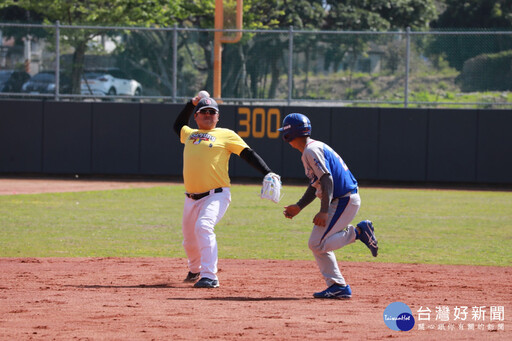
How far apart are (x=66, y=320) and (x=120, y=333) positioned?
67cm

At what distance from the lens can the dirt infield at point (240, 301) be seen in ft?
17.9

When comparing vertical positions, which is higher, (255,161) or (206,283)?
(255,161)

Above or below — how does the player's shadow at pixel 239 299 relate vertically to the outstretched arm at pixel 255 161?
below

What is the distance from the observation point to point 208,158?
7.62 meters

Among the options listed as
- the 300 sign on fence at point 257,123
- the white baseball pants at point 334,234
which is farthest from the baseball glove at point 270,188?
the 300 sign on fence at point 257,123

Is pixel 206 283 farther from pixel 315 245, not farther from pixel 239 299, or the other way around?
pixel 315 245

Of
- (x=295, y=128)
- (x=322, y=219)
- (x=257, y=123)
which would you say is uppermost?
(x=295, y=128)

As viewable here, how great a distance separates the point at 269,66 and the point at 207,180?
42.7ft

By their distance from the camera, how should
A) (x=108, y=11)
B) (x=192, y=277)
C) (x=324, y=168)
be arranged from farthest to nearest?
(x=108, y=11), (x=192, y=277), (x=324, y=168)

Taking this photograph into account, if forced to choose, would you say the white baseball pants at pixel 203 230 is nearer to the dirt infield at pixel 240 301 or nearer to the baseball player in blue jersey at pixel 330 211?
the dirt infield at pixel 240 301

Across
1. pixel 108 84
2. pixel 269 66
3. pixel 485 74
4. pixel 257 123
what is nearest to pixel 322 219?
pixel 269 66

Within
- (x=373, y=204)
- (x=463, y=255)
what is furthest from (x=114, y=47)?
(x=463, y=255)

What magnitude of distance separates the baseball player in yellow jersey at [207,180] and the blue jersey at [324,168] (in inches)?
31.4

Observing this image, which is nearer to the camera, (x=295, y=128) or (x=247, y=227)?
(x=295, y=128)
